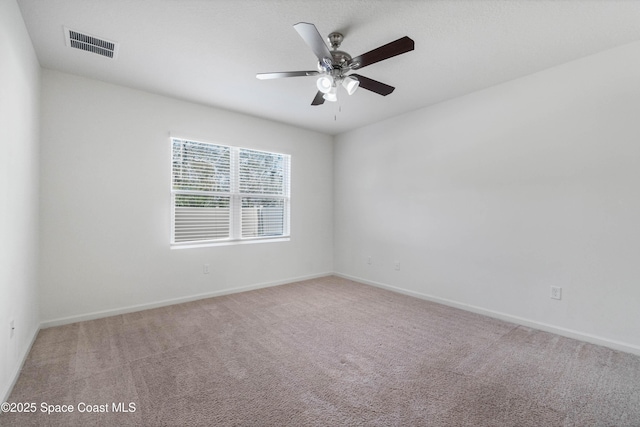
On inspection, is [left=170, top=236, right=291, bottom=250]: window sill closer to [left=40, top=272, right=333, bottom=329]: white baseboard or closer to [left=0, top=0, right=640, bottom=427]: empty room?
[left=0, top=0, right=640, bottom=427]: empty room

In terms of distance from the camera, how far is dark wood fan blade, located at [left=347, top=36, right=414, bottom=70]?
1780 mm

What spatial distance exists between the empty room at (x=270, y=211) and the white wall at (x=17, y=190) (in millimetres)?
30

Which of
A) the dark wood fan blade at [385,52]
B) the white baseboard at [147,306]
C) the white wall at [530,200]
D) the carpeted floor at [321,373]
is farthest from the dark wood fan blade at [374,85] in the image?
the white baseboard at [147,306]

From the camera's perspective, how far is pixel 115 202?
317cm

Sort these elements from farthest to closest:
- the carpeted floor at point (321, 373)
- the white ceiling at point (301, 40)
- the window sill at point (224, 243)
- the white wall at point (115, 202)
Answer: the window sill at point (224, 243) → the white wall at point (115, 202) → the white ceiling at point (301, 40) → the carpeted floor at point (321, 373)

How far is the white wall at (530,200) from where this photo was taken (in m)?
2.42

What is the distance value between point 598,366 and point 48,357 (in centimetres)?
436

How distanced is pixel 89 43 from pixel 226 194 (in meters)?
2.11

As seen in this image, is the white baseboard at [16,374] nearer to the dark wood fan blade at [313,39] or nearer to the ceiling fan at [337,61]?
the ceiling fan at [337,61]

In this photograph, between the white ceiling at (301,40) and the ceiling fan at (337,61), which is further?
the white ceiling at (301,40)

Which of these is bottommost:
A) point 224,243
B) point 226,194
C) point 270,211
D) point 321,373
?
point 321,373

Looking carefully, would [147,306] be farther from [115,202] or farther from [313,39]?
[313,39]

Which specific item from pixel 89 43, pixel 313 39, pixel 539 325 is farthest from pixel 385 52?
pixel 539 325

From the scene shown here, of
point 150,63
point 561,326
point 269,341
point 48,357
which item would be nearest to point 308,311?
point 269,341
